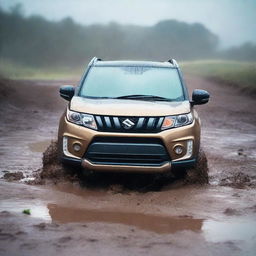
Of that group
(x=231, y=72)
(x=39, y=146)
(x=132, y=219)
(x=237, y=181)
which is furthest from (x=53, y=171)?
(x=231, y=72)

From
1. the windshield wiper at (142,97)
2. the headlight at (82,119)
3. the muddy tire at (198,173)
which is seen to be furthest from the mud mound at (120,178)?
the windshield wiper at (142,97)

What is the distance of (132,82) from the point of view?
8.40 m

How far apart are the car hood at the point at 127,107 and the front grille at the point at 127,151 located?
0.34 metres

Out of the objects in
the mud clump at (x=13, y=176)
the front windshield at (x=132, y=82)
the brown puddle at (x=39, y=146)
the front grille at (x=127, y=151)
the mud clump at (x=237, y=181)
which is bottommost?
the brown puddle at (x=39, y=146)

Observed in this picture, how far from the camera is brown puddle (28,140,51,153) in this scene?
11453 mm

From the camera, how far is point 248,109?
21141mm

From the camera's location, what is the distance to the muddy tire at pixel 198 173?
7.91m

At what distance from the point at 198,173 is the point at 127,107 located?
1.43 meters

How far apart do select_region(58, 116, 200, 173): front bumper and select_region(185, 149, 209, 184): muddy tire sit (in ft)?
1.68

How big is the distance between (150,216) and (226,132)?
9.35m

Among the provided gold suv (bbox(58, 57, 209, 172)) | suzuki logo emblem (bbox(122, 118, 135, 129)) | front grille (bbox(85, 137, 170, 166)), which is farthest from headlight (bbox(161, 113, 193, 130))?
suzuki logo emblem (bbox(122, 118, 135, 129))

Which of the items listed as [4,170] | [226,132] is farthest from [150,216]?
[226,132]

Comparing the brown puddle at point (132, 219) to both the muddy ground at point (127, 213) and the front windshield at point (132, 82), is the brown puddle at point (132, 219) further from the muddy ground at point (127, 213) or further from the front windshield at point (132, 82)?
the front windshield at point (132, 82)

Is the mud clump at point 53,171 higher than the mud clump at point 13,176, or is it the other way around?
the mud clump at point 53,171
